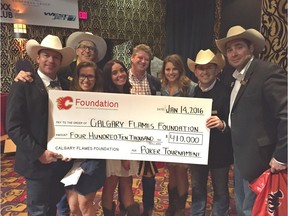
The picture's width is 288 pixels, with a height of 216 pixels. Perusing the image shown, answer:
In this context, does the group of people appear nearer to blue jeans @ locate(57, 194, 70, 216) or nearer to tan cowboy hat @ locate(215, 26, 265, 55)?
tan cowboy hat @ locate(215, 26, 265, 55)

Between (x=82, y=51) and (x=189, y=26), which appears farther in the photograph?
(x=189, y=26)

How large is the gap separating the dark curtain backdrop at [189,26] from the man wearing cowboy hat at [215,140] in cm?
366

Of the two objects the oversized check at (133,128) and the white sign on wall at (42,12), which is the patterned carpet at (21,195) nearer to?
the oversized check at (133,128)

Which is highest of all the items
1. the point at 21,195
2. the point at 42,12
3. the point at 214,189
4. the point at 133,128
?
the point at 42,12

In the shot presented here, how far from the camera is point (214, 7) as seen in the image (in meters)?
5.50

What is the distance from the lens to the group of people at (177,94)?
5.21 feet

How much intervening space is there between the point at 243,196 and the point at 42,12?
5.21 meters

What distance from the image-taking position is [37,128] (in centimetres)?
171

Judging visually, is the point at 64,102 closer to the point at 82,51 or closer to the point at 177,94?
the point at 82,51

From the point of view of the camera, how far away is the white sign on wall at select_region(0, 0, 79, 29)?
203 inches

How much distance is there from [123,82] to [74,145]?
0.56 metres

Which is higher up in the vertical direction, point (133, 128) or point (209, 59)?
point (209, 59)

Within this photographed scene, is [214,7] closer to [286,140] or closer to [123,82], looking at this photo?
[123,82]

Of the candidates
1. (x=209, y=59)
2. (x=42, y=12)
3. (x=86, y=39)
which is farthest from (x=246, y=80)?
(x=42, y=12)
